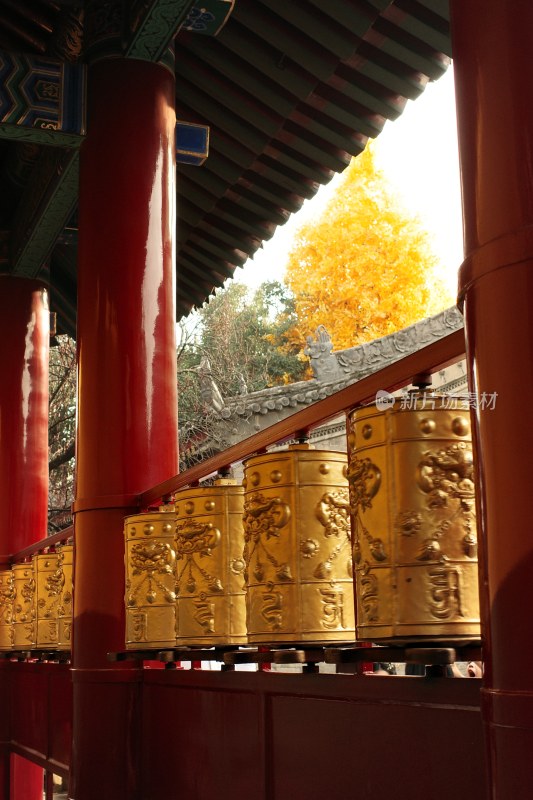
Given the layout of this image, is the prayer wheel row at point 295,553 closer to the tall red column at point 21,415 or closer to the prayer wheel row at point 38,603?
the prayer wheel row at point 38,603

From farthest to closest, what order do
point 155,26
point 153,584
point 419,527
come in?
point 155,26 < point 153,584 < point 419,527

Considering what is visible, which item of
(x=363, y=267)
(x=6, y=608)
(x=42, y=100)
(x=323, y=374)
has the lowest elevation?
(x=6, y=608)

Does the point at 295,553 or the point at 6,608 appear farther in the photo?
the point at 6,608

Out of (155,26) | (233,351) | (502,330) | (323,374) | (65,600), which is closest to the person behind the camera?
(502,330)

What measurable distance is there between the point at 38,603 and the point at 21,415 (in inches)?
68.3

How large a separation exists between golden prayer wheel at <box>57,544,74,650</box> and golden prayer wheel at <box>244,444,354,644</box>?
2169 millimetres

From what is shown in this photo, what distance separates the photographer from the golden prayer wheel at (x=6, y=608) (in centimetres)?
591

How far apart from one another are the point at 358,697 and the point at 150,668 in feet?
5.37

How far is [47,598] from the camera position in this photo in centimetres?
507

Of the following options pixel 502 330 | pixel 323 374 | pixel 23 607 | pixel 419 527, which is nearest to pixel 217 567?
pixel 419 527

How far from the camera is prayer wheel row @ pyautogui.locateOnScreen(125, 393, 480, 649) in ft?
6.34

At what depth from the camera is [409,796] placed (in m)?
2.00

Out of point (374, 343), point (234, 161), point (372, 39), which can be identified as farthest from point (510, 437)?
point (374, 343)

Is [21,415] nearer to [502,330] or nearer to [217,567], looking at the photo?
[217,567]
